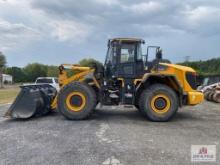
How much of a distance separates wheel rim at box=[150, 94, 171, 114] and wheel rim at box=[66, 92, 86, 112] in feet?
7.23

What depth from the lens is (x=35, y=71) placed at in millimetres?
81625

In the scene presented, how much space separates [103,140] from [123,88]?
3.29 m

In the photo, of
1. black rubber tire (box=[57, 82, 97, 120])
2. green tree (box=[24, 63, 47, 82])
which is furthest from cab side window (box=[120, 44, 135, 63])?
green tree (box=[24, 63, 47, 82])

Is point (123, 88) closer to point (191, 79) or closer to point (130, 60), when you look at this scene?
point (130, 60)

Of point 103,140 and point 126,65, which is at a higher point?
point 126,65

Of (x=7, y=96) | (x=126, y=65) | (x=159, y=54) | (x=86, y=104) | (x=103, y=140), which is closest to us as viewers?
(x=103, y=140)

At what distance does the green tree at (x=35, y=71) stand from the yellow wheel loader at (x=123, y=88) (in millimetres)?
69568

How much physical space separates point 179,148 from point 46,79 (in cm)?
1508

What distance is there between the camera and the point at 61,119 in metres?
9.10

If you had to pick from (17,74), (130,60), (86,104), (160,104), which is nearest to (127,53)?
(130,60)

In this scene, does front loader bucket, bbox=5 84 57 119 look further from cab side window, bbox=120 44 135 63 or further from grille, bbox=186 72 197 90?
grille, bbox=186 72 197 90

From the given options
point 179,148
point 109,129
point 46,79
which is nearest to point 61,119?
point 109,129

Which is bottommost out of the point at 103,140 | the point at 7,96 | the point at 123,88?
the point at 7,96

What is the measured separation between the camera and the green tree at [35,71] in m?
78.1
